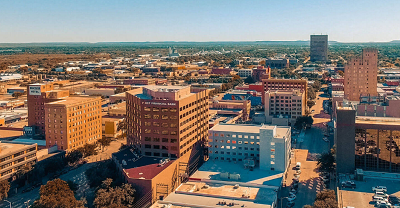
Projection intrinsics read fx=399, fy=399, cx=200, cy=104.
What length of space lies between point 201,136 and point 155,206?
2258 cm

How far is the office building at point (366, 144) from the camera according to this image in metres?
50.6

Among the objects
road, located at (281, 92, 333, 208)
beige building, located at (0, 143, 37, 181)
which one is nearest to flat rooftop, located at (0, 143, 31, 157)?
beige building, located at (0, 143, 37, 181)

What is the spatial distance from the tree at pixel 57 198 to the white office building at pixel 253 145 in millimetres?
23558

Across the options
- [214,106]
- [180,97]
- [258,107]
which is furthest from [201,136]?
[258,107]

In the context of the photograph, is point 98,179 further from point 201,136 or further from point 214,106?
point 214,106

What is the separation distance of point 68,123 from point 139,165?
21405 millimetres

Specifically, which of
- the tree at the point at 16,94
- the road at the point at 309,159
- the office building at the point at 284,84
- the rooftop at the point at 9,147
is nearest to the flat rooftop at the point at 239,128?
the road at the point at 309,159

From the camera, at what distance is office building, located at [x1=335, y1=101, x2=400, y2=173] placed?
5059 centimetres

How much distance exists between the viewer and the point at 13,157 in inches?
2196

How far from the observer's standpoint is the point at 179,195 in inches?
1850

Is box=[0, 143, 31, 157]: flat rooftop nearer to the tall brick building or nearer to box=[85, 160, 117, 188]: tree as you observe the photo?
the tall brick building

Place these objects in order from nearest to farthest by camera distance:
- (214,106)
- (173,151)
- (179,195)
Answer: (179,195), (173,151), (214,106)

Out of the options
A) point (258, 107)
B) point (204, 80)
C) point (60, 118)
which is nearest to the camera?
point (60, 118)

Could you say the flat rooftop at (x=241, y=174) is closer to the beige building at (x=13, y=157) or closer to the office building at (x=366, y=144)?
the office building at (x=366, y=144)
